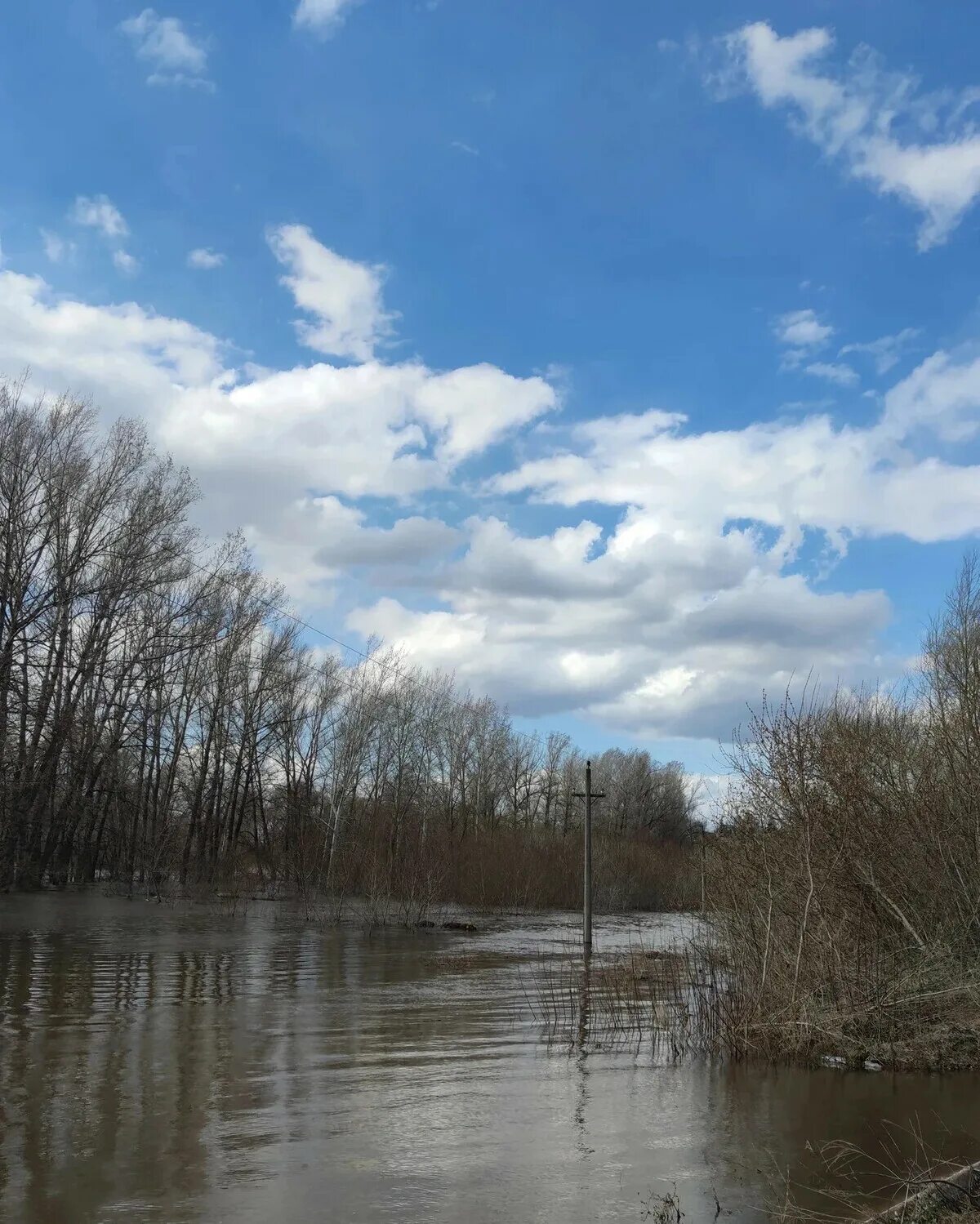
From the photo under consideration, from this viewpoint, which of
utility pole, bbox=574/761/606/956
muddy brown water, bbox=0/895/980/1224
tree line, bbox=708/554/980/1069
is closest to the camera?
muddy brown water, bbox=0/895/980/1224

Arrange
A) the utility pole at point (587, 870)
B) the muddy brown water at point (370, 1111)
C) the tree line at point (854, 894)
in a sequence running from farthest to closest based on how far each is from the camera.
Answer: the utility pole at point (587, 870), the tree line at point (854, 894), the muddy brown water at point (370, 1111)

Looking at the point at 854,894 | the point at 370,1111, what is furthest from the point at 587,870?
the point at 370,1111

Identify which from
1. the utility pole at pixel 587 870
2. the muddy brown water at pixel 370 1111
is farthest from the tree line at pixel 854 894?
the utility pole at pixel 587 870

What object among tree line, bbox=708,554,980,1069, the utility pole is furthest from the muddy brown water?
the utility pole

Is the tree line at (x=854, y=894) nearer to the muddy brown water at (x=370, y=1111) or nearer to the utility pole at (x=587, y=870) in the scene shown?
the muddy brown water at (x=370, y=1111)

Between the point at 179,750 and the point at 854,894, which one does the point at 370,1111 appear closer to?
the point at 854,894

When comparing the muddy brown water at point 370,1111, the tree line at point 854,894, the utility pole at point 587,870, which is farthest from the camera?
the utility pole at point 587,870

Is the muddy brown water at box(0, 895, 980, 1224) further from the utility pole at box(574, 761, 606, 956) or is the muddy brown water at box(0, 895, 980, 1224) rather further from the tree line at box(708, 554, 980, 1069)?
the utility pole at box(574, 761, 606, 956)

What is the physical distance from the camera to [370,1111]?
8.36 meters

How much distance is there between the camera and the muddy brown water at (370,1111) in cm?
625

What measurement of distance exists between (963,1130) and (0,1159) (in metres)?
7.26

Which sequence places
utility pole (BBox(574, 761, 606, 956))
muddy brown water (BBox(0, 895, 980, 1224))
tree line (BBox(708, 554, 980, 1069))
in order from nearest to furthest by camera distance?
muddy brown water (BBox(0, 895, 980, 1224)) < tree line (BBox(708, 554, 980, 1069)) < utility pole (BBox(574, 761, 606, 956))

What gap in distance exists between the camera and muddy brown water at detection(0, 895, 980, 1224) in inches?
246

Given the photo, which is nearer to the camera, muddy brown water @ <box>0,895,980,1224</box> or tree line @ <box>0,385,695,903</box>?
muddy brown water @ <box>0,895,980,1224</box>
